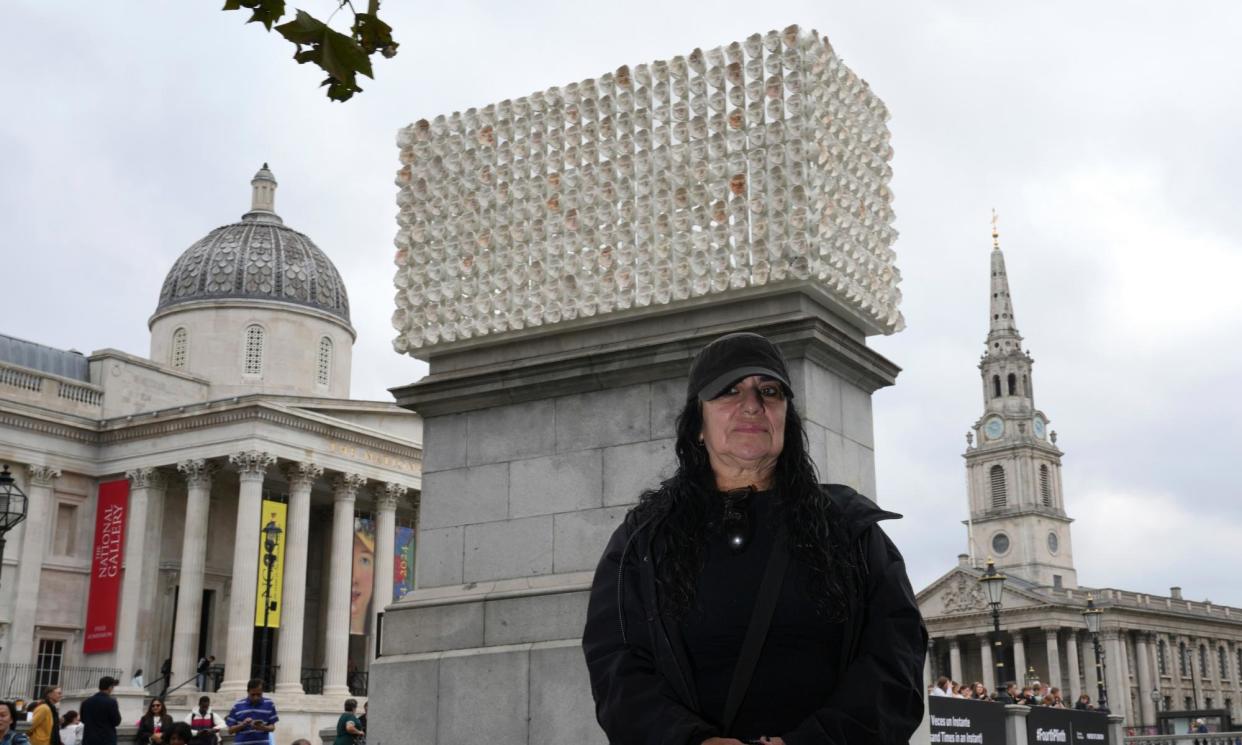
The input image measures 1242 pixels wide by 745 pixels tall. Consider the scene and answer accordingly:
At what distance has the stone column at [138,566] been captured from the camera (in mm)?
51438

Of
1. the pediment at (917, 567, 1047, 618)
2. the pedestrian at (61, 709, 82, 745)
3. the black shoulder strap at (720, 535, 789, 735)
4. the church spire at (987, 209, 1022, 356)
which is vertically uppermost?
the church spire at (987, 209, 1022, 356)

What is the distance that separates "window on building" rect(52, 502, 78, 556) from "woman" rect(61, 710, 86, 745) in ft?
109

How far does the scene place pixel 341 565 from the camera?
54.3 meters

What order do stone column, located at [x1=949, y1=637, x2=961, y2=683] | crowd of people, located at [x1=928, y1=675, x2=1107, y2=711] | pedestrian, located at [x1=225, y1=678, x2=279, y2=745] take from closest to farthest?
1. pedestrian, located at [x1=225, y1=678, x2=279, y2=745]
2. crowd of people, located at [x1=928, y1=675, x2=1107, y2=711]
3. stone column, located at [x1=949, y1=637, x2=961, y2=683]

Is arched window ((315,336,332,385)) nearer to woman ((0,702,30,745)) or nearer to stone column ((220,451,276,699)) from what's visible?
stone column ((220,451,276,699))

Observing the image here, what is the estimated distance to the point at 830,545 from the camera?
12.4ft

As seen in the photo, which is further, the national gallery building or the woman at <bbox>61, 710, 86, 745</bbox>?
the national gallery building

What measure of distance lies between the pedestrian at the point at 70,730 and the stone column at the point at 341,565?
30.9 meters

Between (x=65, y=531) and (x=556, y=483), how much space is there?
48068mm

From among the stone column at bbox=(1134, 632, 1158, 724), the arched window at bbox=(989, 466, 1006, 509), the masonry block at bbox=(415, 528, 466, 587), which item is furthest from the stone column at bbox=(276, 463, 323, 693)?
the arched window at bbox=(989, 466, 1006, 509)

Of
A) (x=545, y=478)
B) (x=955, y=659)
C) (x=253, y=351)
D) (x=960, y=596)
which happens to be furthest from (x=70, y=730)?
(x=960, y=596)

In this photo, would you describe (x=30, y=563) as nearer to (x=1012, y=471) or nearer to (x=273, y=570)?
(x=273, y=570)

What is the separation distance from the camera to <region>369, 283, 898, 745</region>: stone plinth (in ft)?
37.3

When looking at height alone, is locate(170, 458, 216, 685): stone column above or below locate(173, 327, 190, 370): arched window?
below
